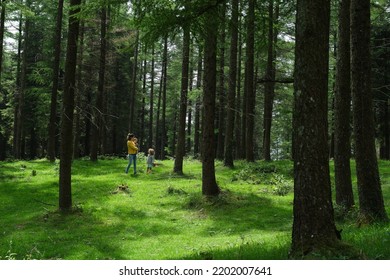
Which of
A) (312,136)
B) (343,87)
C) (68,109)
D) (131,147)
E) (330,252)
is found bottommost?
(330,252)

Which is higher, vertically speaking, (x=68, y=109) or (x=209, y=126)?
Result: (x=68, y=109)

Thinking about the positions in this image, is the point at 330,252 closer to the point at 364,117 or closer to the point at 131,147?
the point at 364,117

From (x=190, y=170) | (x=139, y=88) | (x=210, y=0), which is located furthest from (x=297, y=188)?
(x=139, y=88)

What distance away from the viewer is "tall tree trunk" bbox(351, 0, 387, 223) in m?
8.91

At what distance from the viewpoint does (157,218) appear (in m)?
13.0

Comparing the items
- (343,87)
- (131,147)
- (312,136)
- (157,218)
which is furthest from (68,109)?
(312,136)

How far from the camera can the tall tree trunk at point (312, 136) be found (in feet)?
19.8

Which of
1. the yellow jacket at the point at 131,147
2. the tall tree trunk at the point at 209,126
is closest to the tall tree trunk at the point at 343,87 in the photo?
the tall tree trunk at the point at 209,126

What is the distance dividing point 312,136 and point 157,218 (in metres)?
8.04

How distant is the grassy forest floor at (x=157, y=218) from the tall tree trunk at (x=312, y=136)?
76 centimetres

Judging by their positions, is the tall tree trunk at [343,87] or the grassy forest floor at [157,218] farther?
the tall tree trunk at [343,87]

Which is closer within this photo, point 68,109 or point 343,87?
point 343,87

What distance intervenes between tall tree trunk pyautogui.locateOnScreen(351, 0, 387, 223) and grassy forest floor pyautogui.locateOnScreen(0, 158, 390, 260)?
696mm

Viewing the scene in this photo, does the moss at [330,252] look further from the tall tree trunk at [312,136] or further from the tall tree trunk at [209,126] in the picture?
the tall tree trunk at [209,126]
